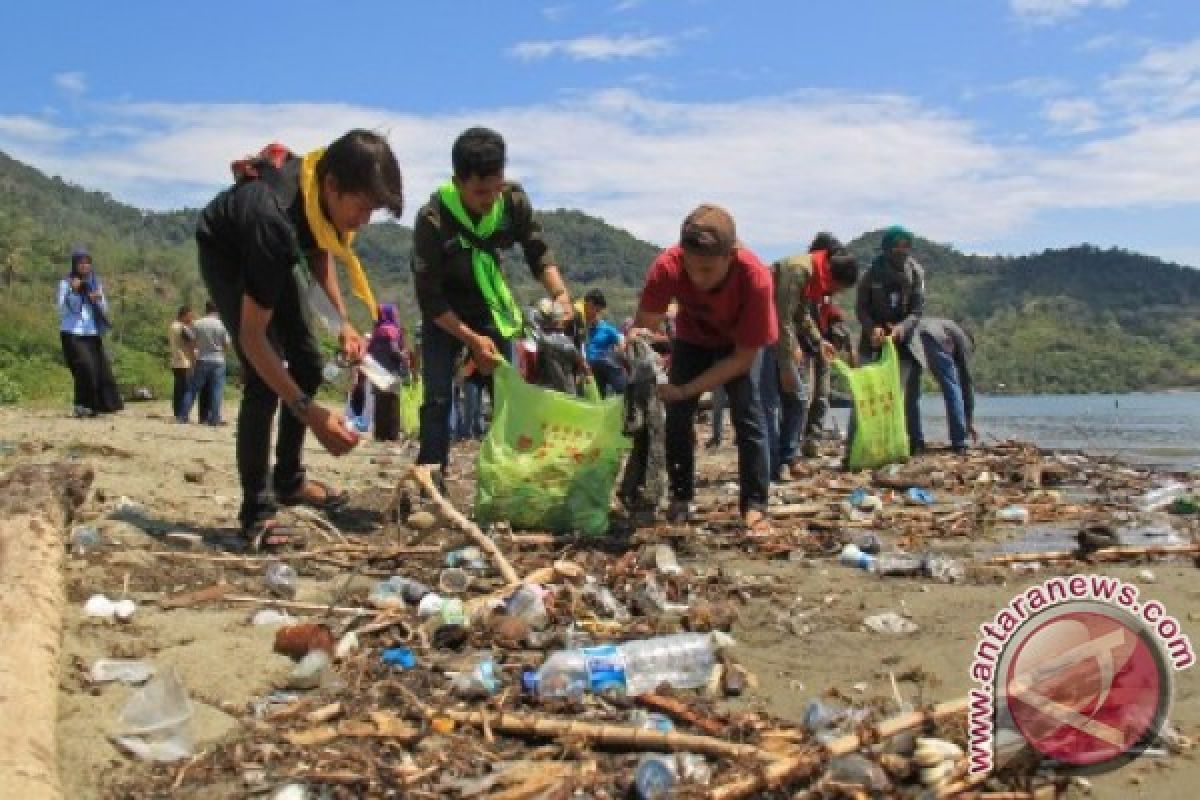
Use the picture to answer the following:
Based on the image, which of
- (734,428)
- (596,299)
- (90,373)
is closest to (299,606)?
(734,428)

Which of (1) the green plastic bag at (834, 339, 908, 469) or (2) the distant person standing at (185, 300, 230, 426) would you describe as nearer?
(1) the green plastic bag at (834, 339, 908, 469)

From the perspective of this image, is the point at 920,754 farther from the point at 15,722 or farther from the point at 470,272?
the point at 470,272

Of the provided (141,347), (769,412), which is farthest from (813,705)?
(141,347)

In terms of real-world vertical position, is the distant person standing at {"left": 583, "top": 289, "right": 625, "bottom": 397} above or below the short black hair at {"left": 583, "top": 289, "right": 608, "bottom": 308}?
below

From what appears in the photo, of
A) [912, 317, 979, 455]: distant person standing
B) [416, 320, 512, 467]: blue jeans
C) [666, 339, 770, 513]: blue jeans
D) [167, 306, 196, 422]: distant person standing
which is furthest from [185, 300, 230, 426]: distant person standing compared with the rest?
[666, 339, 770, 513]: blue jeans

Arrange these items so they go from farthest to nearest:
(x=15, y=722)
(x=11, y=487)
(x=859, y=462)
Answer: (x=859, y=462)
(x=11, y=487)
(x=15, y=722)

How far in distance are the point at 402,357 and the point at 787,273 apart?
19.6 ft

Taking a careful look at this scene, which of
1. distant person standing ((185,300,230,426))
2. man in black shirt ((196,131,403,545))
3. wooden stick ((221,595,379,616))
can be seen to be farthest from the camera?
distant person standing ((185,300,230,426))

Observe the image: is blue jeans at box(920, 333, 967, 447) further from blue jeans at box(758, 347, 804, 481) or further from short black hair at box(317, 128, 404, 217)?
short black hair at box(317, 128, 404, 217)

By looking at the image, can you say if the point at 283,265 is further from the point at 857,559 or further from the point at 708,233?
the point at 857,559

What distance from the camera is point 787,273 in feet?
23.8

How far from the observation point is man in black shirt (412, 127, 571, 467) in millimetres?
4730

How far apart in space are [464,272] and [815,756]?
3.25 metres

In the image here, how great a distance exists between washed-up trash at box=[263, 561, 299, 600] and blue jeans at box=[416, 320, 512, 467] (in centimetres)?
138
